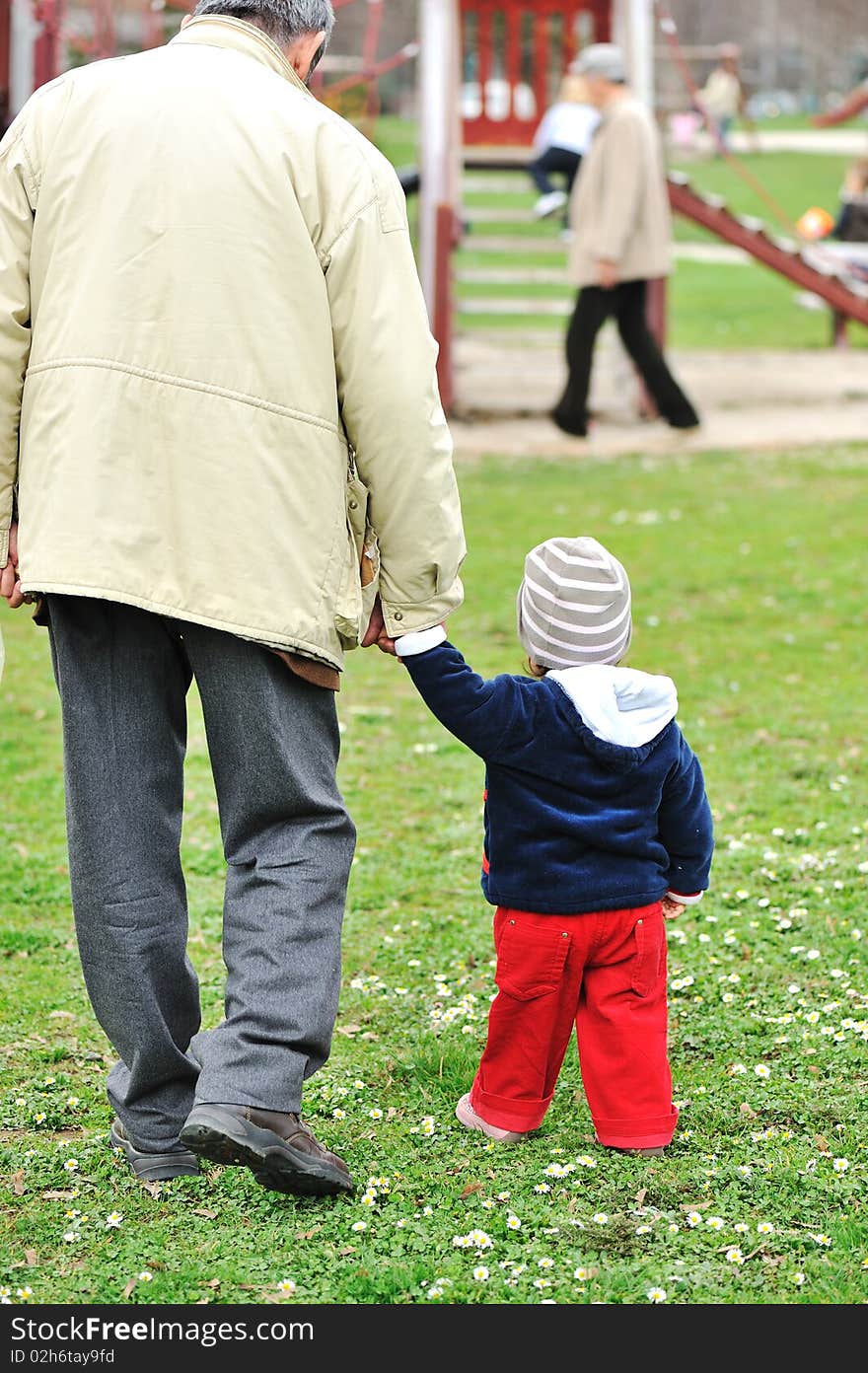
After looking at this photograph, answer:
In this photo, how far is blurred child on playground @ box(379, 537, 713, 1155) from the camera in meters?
3.28

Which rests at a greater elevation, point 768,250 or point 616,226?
point 616,226

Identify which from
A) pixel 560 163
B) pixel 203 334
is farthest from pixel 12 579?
pixel 560 163

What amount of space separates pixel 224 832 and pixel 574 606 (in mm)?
760

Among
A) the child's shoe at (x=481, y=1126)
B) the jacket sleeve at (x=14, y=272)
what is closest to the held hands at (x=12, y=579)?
the jacket sleeve at (x=14, y=272)

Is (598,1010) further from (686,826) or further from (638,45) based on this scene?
(638,45)

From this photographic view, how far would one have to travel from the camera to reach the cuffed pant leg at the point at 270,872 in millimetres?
3053

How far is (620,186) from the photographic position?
10922mm

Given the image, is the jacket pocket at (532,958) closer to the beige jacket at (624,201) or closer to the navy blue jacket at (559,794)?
the navy blue jacket at (559,794)

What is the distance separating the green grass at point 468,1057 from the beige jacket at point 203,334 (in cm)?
102

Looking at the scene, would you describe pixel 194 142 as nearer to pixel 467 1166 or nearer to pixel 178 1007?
pixel 178 1007

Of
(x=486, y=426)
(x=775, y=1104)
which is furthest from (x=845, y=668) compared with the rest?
(x=486, y=426)

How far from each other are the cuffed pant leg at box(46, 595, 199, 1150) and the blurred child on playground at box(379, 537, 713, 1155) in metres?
0.44

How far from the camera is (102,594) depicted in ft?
9.66

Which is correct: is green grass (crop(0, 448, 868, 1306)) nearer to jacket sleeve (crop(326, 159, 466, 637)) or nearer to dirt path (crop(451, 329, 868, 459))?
jacket sleeve (crop(326, 159, 466, 637))
